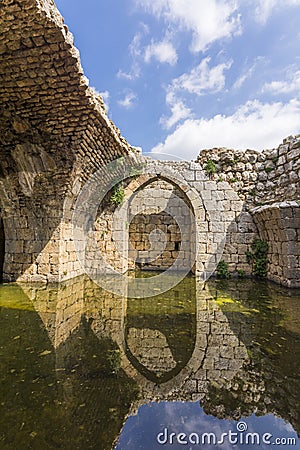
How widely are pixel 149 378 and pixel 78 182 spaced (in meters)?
4.81

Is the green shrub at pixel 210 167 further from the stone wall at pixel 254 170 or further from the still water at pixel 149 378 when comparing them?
the still water at pixel 149 378

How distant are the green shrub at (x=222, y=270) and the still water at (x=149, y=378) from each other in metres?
3.15

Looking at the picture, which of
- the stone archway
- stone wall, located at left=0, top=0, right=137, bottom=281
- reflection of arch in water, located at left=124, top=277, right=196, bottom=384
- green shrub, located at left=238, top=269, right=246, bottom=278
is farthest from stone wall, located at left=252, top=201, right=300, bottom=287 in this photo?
stone wall, located at left=0, top=0, right=137, bottom=281

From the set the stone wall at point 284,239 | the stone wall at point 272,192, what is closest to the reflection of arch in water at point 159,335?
the stone wall at point 284,239

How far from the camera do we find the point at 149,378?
2.02m

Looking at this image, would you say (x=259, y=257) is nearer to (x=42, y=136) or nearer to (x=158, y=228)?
(x=158, y=228)

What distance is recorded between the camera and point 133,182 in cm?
808

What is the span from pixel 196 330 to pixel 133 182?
18.6 ft

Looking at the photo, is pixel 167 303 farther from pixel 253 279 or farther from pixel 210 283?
pixel 253 279

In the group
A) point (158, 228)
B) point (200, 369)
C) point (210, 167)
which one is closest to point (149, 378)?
point (200, 369)

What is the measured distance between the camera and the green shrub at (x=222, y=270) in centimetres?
702

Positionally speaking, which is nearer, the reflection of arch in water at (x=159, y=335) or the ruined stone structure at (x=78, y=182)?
the reflection of arch in water at (x=159, y=335)

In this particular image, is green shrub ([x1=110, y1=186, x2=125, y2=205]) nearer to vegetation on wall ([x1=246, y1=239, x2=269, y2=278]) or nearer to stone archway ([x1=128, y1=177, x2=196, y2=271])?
stone archway ([x1=128, y1=177, x2=196, y2=271])

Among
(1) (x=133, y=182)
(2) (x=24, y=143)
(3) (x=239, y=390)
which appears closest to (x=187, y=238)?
(1) (x=133, y=182)
